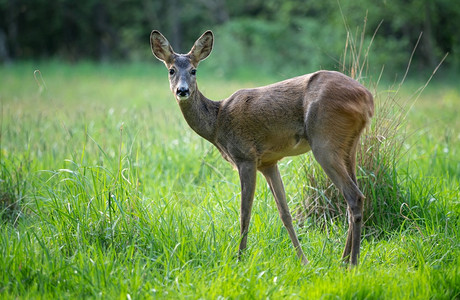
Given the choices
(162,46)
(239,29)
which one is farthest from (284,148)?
(239,29)

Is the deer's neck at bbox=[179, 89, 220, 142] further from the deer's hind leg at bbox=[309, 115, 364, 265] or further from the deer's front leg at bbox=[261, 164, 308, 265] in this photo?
the deer's hind leg at bbox=[309, 115, 364, 265]

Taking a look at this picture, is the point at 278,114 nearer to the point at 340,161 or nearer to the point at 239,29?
the point at 340,161

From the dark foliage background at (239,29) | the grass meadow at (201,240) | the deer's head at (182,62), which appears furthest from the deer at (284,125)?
the dark foliage background at (239,29)

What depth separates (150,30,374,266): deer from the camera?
4.01m

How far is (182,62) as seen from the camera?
462cm

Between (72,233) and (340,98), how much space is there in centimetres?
235

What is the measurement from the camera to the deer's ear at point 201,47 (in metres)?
4.79

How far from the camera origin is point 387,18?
17.1 metres

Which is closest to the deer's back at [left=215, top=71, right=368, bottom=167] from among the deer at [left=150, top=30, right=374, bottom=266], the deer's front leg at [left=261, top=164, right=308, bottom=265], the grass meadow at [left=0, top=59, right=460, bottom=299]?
the deer at [left=150, top=30, right=374, bottom=266]

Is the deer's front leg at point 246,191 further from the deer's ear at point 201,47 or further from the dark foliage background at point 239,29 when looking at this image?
the dark foliage background at point 239,29

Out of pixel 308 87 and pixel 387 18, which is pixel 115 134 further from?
pixel 387 18

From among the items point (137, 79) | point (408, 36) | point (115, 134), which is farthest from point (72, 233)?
point (408, 36)

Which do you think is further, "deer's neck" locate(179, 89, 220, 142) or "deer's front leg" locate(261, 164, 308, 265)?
"deer's neck" locate(179, 89, 220, 142)

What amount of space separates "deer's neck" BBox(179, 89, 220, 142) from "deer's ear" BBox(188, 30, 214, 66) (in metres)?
0.38
